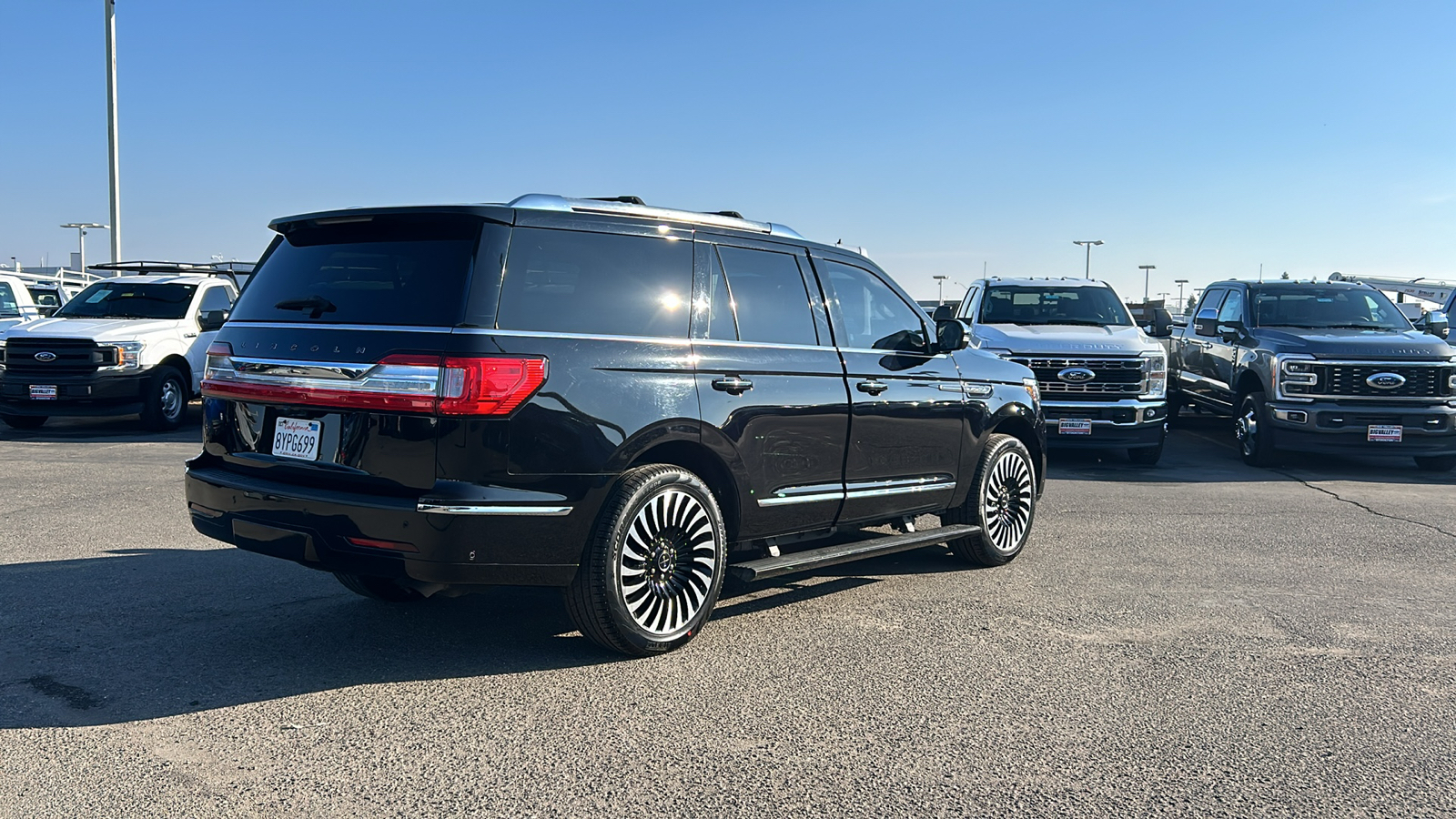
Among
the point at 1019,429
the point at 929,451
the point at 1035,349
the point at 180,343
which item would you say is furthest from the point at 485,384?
the point at 180,343

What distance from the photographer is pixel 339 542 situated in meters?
4.50

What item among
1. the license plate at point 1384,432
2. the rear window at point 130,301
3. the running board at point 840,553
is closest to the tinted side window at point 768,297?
the running board at point 840,553

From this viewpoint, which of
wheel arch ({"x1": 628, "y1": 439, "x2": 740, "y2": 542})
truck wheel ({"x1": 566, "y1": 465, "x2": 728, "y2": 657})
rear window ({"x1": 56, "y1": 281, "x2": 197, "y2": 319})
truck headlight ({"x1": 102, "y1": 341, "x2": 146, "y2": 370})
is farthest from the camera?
rear window ({"x1": 56, "y1": 281, "x2": 197, "y2": 319})

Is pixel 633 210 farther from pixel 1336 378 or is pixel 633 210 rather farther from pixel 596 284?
pixel 1336 378

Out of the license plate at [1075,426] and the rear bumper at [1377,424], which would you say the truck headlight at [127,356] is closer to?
the license plate at [1075,426]

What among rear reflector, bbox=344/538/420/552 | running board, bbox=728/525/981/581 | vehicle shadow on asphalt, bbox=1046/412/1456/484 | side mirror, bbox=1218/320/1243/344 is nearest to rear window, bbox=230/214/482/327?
rear reflector, bbox=344/538/420/552

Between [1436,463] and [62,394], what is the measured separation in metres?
15.6

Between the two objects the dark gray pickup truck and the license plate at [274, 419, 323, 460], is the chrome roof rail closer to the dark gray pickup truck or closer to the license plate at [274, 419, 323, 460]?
the license plate at [274, 419, 323, 460]

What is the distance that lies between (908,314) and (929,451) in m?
0.78

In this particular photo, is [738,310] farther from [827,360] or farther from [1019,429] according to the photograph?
[1019,429]

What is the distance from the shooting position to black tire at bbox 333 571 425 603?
5720 mm

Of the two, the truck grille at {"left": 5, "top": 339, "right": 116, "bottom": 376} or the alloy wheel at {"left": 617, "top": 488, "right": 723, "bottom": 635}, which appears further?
the truck grille at {"left": 5, "top": 339, "right": 116, "bottom": 376}

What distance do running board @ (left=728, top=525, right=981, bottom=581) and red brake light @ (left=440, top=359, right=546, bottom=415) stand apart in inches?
55.8

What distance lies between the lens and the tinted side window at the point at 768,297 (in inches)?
220
